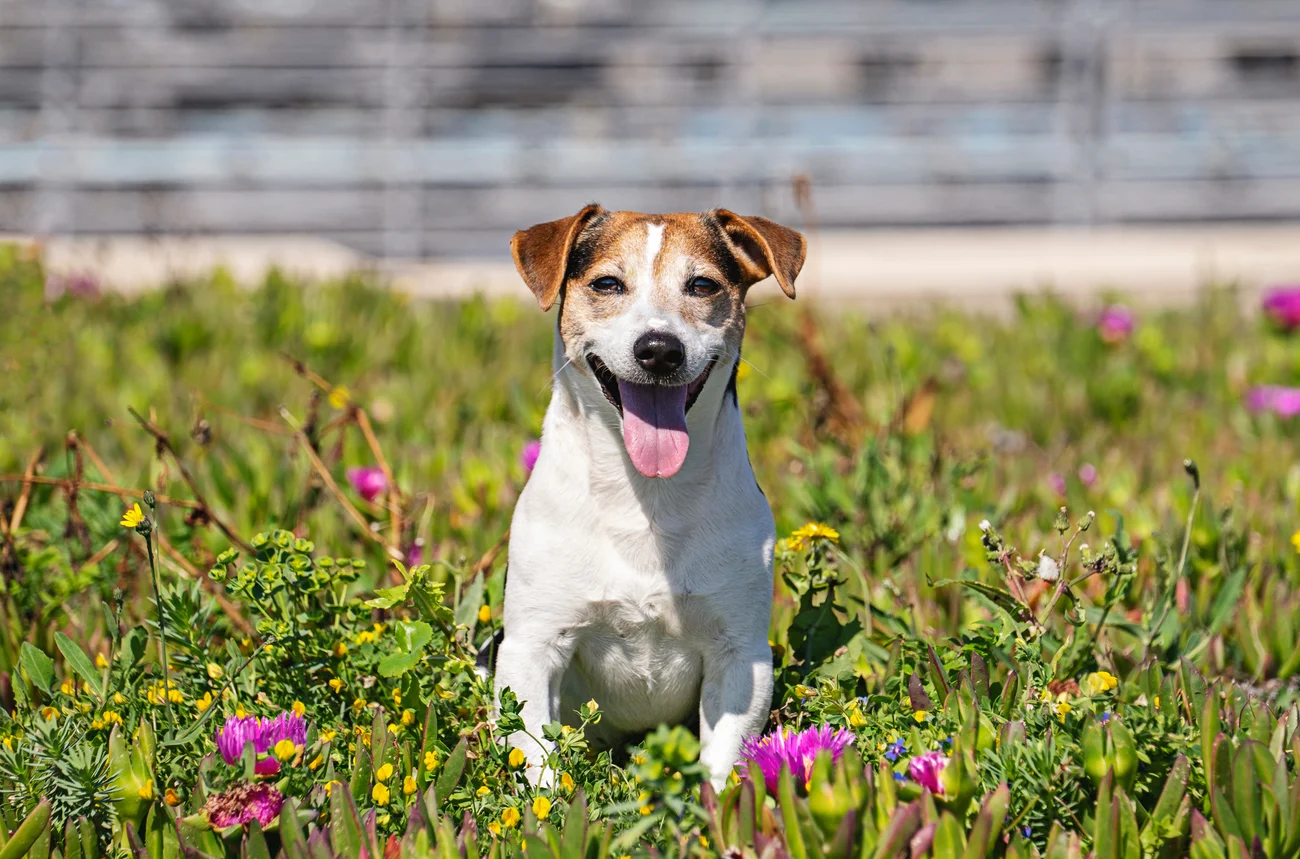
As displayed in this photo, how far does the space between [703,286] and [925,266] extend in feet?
21.7

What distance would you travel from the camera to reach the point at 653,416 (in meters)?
2.76

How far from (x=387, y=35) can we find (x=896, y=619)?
9.16 meters

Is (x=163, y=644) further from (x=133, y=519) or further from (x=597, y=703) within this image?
(x=597, y=703)

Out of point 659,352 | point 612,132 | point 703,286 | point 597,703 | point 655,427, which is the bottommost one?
point 597,703

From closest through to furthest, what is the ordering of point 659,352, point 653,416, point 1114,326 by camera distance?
point 659,352, point 653,416, point 1114,326

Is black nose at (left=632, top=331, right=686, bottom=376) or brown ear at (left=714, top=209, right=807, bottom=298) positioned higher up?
brown ear at (left=714, top=209, right=807, bottom=298)

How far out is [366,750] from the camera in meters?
2.60

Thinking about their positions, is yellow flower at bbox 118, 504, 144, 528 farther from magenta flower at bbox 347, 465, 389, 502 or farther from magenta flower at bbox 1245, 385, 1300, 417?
magenta flower at bbox 1245, 385, 1300, 417

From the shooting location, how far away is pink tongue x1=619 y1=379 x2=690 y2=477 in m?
2.71

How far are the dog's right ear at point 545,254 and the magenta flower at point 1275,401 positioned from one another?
3.93 meters

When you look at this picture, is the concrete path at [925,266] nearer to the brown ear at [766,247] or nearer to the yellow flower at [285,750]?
the brown ear at [766,247]

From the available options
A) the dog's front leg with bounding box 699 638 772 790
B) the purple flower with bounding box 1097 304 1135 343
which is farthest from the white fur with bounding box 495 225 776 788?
the purple flower with bounding box 1097 304 1135 343

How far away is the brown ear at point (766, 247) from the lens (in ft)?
9.54

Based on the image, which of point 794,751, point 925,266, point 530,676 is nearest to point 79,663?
point 530,676
